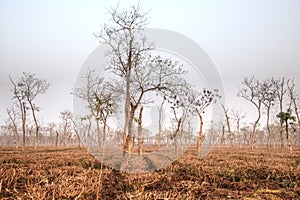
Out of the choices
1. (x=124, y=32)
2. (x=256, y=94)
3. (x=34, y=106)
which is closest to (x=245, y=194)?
(x=124, y=32)

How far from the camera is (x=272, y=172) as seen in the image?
8.19 m

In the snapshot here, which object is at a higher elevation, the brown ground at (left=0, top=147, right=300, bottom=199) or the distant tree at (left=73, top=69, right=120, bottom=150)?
the distant tree at (left=73, top=69, right=120, bottom=150)

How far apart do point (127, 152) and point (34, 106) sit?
70.2ft

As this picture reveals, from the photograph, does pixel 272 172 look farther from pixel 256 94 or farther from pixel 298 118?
pixel 256 94

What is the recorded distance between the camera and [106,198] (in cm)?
465

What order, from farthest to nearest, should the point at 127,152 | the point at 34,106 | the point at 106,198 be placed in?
1. the point at 34,106
2. the point at 127,152
3. the point at 106,198

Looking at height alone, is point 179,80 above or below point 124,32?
below

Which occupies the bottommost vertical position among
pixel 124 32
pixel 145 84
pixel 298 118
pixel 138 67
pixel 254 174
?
pixel 254 174

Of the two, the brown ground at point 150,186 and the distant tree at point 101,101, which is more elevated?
the distant tree at point 101,101

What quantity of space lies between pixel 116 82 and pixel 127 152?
165 inches

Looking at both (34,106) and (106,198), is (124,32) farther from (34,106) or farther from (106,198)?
(34,106)

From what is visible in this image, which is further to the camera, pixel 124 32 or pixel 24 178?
pixel 124 32

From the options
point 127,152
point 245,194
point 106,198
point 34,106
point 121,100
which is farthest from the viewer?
point 34,106

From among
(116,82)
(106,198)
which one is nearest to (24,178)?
(106,198)
